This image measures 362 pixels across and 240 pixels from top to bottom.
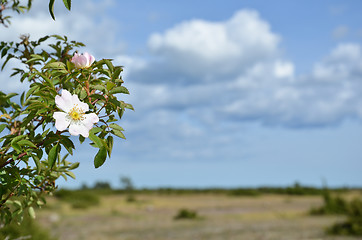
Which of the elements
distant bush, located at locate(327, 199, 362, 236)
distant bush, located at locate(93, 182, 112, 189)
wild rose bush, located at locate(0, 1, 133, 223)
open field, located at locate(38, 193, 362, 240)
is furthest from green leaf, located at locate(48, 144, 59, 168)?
distant bush, located at locate(93, 182, 112, 189)

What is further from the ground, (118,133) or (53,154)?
(118,133)

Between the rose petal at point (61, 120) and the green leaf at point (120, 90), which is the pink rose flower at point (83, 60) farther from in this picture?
the rose petal at point (61, 120)

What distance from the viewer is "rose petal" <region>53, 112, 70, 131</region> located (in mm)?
2020

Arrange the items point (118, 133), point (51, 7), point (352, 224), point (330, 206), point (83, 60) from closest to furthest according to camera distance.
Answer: point (51, 7), point (118, 133), point (83, 60), point (352, 224), point (330, 206)

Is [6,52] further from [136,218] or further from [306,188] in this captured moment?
[306,188]

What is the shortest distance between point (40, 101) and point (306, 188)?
107 ft

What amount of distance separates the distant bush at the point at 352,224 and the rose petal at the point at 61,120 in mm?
11134

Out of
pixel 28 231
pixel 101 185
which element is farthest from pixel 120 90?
pixel 101 185

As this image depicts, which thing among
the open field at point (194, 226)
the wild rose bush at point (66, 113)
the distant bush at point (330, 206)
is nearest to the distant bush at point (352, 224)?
the open field at point (194, 226)

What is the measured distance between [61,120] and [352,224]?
11550 mm

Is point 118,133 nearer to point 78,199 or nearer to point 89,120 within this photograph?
point 89,120

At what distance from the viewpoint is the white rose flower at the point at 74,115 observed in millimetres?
2035

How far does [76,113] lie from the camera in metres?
2.06

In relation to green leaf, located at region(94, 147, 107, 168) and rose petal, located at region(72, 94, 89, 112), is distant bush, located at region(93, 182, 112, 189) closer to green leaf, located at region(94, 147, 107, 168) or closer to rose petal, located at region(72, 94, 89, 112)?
rose petal, located at region(72, 94, 89, 112)
